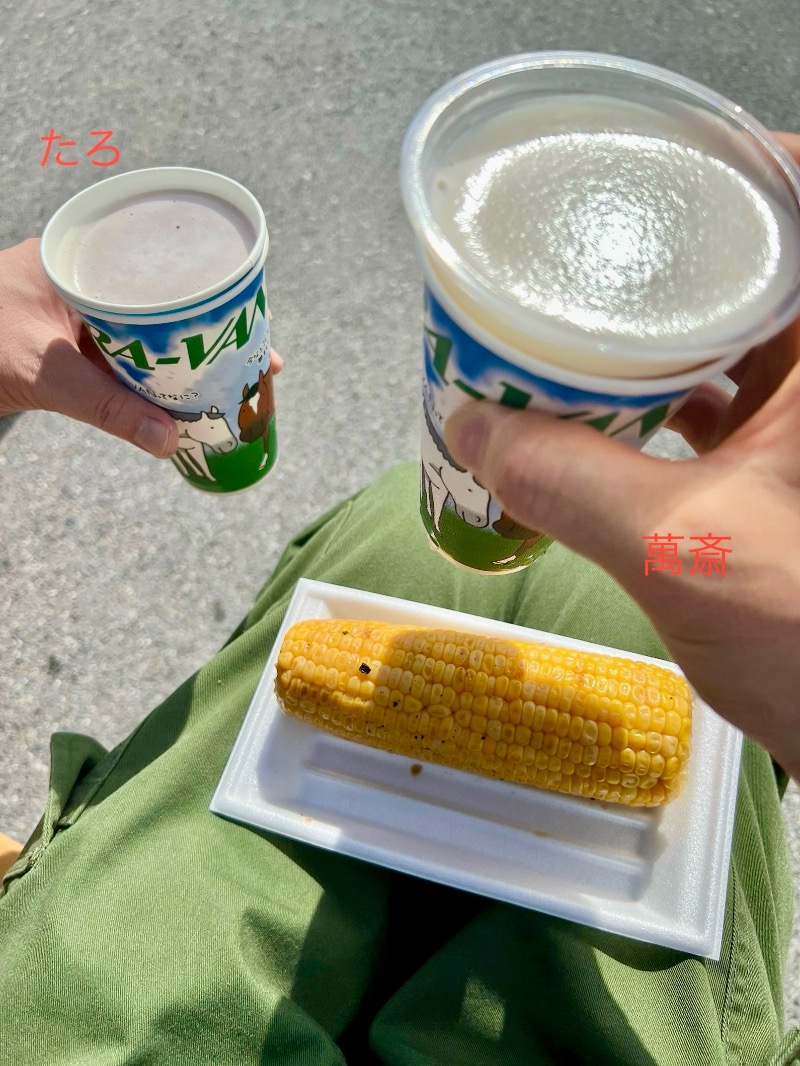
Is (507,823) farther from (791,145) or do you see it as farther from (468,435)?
(791,145)

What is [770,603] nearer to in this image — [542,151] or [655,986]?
[542,151]

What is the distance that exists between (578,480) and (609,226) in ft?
0.52

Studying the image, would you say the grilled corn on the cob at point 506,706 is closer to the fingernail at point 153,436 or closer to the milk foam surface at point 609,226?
the fingernail at point 153,436

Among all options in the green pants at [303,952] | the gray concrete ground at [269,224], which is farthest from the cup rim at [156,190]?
the gray concrete ground at [269,224]

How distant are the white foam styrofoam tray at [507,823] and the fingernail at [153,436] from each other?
292 millimetres

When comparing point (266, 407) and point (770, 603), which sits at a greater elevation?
point (770, 603)

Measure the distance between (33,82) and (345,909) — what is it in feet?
6.16

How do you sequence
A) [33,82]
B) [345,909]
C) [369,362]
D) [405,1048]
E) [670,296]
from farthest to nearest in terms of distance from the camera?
[33,82], [369,362], [345,909], [405,1048], [670,296]

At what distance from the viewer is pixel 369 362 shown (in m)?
1.53

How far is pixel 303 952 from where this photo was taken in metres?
0.76

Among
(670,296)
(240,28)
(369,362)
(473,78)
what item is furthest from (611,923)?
(240,28)

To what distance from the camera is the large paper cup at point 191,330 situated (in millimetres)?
682

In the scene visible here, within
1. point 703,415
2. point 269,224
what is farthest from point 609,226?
point 269,224

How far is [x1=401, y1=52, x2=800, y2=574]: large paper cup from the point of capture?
0.45 metres
